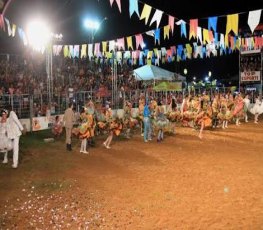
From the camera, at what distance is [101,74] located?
32.1 metres

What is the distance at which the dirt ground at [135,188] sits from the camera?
6.80 metres

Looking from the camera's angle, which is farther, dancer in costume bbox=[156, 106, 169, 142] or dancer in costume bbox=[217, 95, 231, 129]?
dancer in costume bbox=[217, 95, 231, 129]

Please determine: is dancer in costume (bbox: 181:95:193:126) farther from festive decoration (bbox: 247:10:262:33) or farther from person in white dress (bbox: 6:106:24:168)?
person in white dress (bbox: 6:106:24:168)

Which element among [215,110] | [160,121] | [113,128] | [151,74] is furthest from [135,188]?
[151,74]

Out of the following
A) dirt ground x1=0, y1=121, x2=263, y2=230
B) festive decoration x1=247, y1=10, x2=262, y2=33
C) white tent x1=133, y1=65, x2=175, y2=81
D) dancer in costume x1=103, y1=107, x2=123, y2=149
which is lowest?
dirt ground x1=0, y1=121, x2=263, y2=230

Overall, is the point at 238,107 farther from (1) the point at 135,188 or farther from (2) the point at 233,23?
(1) the point at 135,188

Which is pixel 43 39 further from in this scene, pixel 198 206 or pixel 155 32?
pixel 198 206

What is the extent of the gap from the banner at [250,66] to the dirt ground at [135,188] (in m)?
19.0

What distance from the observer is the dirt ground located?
680 cm

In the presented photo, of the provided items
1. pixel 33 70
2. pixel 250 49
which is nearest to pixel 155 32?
pixel 33 70

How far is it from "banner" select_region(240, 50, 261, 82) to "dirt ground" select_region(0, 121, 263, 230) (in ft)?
62.3

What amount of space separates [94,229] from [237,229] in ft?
8.26

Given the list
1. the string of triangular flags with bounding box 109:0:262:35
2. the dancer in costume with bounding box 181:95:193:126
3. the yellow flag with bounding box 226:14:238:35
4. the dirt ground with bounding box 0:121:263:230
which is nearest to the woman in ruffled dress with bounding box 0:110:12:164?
the dirt ground with bounding box 0:121:263:230

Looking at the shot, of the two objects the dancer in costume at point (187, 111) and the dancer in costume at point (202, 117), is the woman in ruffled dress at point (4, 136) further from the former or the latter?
the dancer in costume at point (187, 111)
